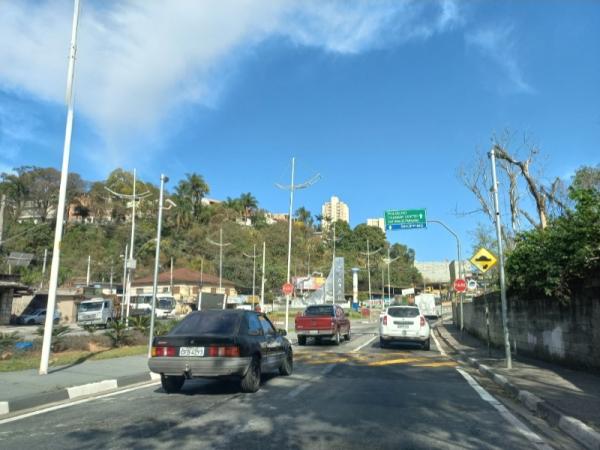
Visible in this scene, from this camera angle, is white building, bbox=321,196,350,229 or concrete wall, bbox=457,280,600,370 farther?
white building, bbox=321,196,350,229

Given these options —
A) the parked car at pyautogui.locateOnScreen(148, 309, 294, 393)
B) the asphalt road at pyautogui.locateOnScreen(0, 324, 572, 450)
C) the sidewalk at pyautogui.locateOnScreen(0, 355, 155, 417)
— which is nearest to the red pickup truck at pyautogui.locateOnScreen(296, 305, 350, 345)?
the sidewalk at pyautogui.locateOnScreen(0, 355, 155, 417)

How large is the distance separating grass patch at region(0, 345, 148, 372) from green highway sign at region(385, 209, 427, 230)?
59.1 ft

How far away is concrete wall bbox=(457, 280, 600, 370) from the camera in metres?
11.7

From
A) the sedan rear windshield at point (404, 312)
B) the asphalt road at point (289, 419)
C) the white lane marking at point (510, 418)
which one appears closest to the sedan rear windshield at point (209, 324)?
the asphalt road at point (289, 419)

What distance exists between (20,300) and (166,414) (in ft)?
165

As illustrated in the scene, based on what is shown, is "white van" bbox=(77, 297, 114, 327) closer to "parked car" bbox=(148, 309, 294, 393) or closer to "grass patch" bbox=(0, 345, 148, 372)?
"grass patch" bbox=(0, 345, 148, 372)

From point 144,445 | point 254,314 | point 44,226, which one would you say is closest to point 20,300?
point 44,226

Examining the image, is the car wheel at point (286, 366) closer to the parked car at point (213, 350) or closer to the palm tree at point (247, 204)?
the parked car at point (213, 350)

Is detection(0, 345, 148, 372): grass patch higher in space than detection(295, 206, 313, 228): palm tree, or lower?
lower

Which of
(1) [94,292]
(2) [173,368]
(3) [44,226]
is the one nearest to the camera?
(2) [173,368]

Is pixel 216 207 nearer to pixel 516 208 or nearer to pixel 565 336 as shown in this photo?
pixel 516 208

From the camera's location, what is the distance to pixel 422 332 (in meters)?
20.6

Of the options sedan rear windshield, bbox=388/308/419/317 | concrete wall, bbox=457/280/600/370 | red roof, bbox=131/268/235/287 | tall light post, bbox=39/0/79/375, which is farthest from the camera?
red roof, bbox=131/268/235/287

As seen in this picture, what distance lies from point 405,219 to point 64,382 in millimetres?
24655
